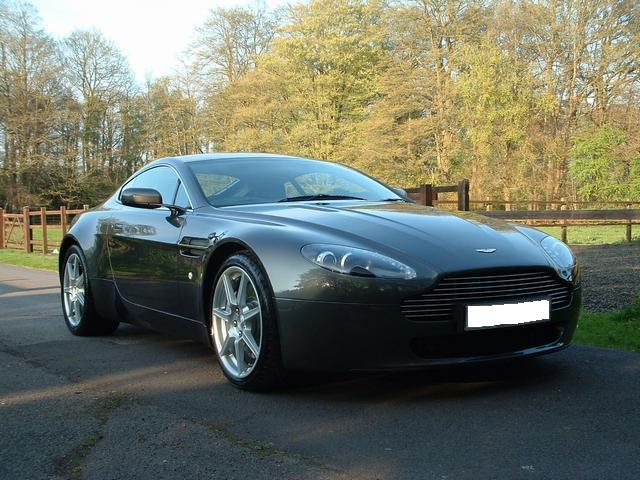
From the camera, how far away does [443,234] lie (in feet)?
12.9

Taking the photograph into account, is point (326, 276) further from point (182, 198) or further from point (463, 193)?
point (463, 193)

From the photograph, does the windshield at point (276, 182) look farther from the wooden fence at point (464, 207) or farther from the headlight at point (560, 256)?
the wooden fence at point (464, 207)

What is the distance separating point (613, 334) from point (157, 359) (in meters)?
3.33

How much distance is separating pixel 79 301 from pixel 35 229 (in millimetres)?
19985

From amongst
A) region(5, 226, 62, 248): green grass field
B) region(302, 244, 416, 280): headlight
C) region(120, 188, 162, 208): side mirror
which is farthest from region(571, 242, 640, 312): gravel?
region(5, 226, 62, 248): green grass field

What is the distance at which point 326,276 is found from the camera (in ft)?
11.7

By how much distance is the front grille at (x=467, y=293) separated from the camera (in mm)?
3504

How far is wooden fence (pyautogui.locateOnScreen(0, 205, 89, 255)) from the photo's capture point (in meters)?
23.2

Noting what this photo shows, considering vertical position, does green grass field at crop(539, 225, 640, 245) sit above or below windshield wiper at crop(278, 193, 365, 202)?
below

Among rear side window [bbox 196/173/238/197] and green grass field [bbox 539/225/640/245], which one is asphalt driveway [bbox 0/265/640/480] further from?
green grass field [bbox 539/225/640/245]

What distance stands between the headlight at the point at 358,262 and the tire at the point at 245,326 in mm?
383

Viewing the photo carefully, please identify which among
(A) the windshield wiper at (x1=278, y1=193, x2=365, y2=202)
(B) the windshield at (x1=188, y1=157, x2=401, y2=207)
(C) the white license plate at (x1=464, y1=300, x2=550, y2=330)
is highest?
(B) the windshield at (x1=188, y1=157, x2=401, y2=207)

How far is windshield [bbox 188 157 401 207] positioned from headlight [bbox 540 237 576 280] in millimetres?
1360

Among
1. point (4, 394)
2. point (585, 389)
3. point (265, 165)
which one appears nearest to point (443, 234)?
point (585, 389)
